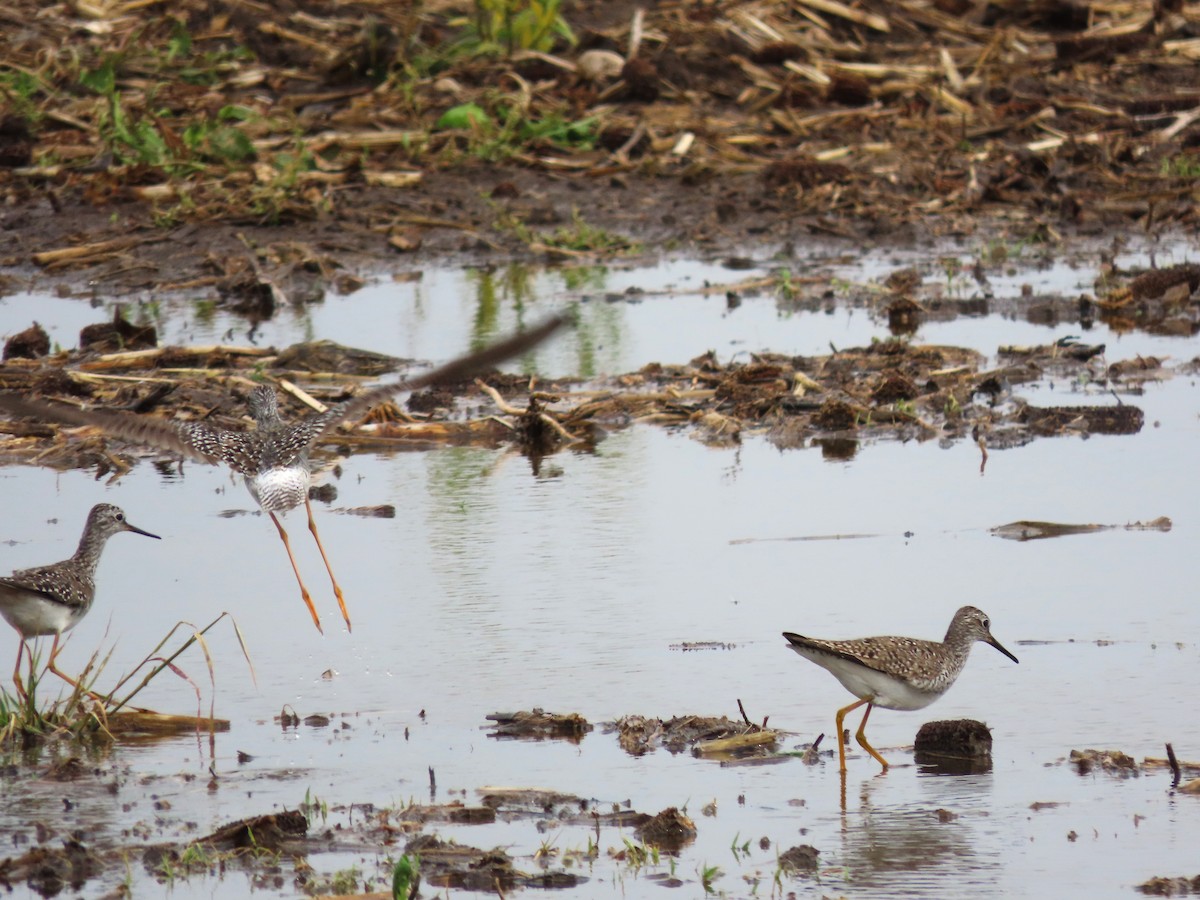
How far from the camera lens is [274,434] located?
30.2 feet

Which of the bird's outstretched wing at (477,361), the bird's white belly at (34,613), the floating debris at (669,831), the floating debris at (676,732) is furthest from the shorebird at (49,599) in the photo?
the floating debris at (669,831)

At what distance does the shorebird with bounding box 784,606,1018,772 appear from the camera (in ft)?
22.7

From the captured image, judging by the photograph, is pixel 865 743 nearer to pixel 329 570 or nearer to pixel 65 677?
pixel 329 570

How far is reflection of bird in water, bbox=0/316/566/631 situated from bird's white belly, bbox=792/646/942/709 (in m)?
1.98

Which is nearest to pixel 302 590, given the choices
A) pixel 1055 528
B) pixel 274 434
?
pixel 274 434

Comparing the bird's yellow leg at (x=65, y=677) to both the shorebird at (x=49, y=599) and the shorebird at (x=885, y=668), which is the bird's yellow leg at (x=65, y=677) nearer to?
the shorebird at (x=49, y=599)

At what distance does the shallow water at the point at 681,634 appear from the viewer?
20.1 feet

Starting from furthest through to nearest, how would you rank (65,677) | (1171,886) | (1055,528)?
(1055,528), (65,677), (1171,886)

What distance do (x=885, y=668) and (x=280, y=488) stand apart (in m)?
3.12

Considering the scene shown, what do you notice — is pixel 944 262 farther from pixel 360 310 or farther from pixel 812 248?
pixel 360 310

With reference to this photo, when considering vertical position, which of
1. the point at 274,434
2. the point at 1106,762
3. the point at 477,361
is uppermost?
the point at 477,361

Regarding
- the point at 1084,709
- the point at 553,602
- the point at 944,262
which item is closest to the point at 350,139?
the point at 944,262

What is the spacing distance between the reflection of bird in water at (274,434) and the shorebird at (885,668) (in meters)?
1.98

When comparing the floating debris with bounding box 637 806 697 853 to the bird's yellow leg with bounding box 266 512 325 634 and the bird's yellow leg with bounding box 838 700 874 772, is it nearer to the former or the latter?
the bird's yellow leg with bounding box 838 700 874 772
